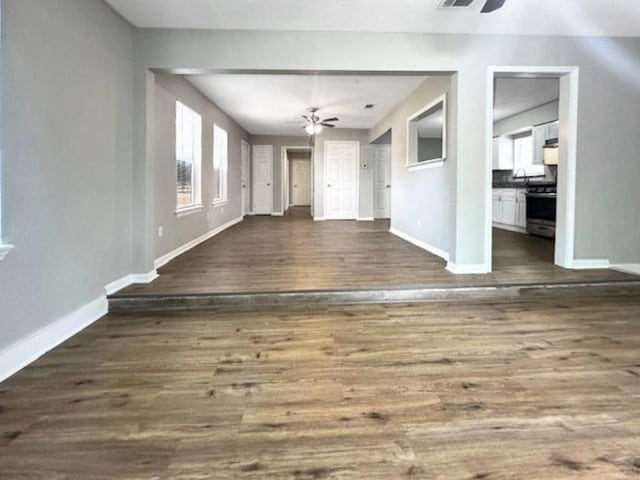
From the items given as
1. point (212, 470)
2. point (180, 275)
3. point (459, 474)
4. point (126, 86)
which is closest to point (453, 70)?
point (126, 86)

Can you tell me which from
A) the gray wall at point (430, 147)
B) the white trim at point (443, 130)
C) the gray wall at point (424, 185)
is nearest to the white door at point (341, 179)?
the gray wall at point (430, 147)

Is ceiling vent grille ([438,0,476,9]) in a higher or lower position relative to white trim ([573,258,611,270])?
higher

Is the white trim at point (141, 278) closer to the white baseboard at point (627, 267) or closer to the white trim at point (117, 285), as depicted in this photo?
the white trim at point (117, 285)

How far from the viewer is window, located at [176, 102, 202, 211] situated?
5.72m

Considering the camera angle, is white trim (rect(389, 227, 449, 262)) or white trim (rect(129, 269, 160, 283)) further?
white trim (rect(389, 227, 449, 262))

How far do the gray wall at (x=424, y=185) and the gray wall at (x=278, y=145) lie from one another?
4640mm

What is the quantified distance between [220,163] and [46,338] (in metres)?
6.21

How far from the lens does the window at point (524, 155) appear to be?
8.41 meters

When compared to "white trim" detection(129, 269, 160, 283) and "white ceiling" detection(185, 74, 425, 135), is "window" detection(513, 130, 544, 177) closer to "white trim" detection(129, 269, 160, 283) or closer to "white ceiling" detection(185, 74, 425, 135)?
"white ceiling" detection(185, 74, 425, 135)

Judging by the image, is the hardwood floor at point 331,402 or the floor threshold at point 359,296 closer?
the hardwood floor at point 331,402

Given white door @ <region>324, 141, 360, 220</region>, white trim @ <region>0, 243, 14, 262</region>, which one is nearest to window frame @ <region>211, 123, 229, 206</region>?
white door @ <region>324, 141, 360, 220</region>

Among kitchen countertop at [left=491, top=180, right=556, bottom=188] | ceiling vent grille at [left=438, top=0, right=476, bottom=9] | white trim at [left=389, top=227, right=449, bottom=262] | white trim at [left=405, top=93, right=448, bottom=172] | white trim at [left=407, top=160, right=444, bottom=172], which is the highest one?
ceiling vent grille at [left=438, top=0, right=476, bottom=9]

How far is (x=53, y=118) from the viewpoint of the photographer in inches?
106

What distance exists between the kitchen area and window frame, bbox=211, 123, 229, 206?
4932 mm
